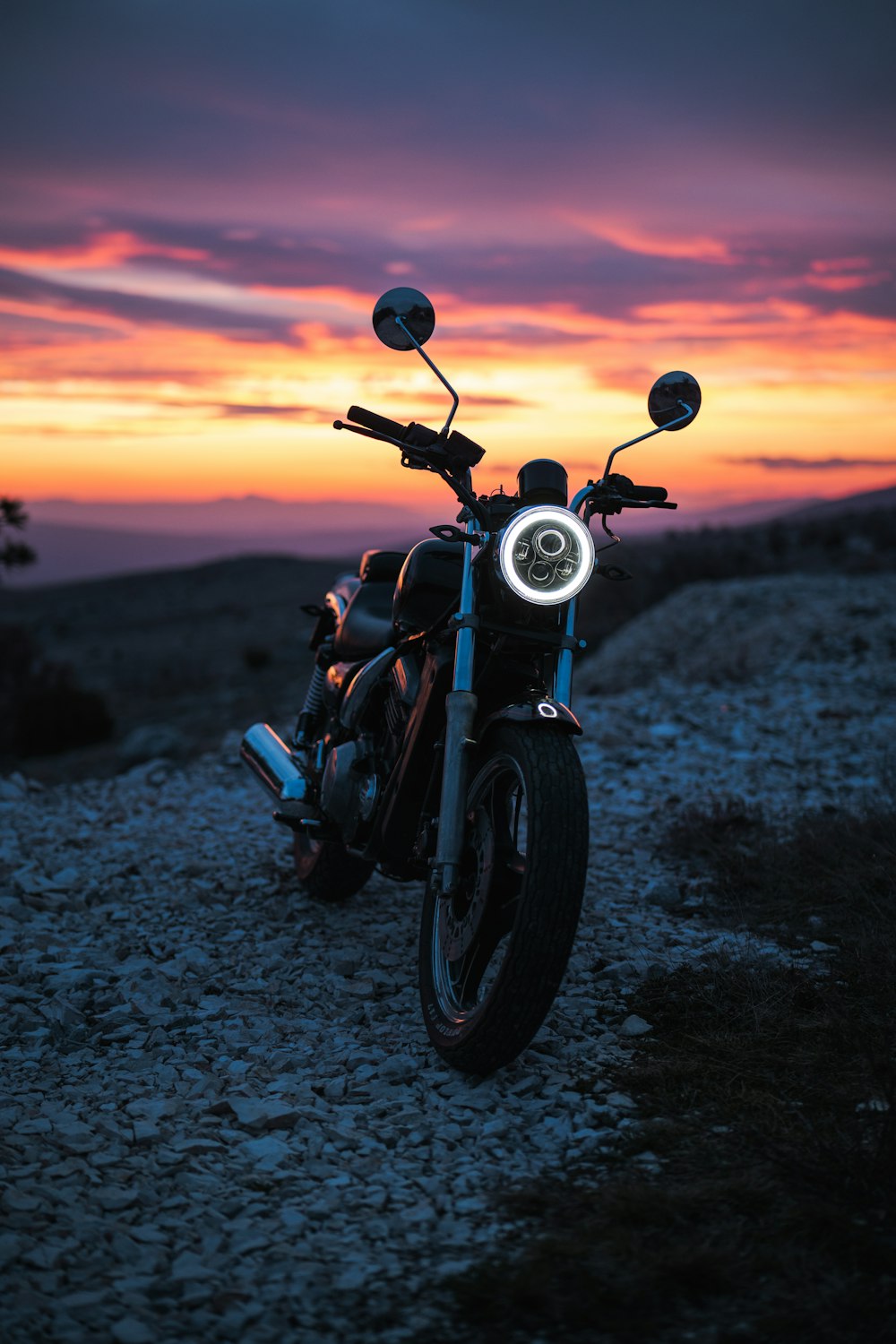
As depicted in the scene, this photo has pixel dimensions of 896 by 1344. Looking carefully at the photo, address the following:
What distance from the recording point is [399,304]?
3975mm

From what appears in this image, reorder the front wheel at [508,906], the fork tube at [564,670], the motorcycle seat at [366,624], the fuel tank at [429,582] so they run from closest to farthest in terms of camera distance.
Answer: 1. the front wheel at [508,906]
2. the fork tube at [564,670]
3. the fuel tank at [429,582]
4. the motorcycle seat at [366,624]

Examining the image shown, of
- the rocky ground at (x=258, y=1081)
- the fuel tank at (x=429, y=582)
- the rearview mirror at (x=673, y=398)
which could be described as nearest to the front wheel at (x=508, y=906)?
the rocky ground at (x=258, y=1081)

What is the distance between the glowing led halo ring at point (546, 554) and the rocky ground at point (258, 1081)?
1.60 m

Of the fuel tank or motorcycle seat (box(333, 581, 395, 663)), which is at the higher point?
the fuel tank

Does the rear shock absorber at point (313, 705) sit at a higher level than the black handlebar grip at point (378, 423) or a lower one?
lower

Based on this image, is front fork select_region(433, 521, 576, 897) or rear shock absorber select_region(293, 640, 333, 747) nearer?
front fork select_region(433, 521, 576, 897)

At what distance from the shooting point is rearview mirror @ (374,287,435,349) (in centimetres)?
397

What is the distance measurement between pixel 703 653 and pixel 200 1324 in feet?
40.7

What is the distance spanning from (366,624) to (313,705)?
817 millimetres

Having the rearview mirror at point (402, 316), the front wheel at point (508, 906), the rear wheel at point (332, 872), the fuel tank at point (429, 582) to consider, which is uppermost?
the rearview mirror at point (402, 316)

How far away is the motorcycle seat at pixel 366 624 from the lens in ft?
17.4

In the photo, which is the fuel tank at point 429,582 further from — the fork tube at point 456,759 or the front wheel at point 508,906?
the front wheel at point 508,906

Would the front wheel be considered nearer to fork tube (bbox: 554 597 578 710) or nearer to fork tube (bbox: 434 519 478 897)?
fork tube (bbox: 434 519 478 897)

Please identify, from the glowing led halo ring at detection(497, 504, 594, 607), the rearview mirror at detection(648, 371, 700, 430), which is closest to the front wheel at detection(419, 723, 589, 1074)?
the glowing led halo ring at detection(497, 504, 594, 607)
